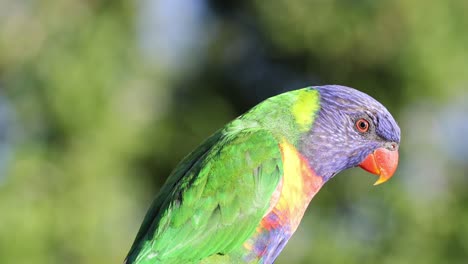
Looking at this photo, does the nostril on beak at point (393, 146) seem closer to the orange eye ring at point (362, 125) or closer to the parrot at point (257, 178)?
the parrot at point (257, 178)

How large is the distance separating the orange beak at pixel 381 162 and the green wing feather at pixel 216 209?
63cm

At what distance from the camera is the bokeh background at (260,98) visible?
7.36 meters

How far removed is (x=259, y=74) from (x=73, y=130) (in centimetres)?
256

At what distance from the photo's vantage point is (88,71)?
779 cm

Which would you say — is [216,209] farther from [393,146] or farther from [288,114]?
[393,146]

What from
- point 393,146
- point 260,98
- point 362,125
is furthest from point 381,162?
point 260,98

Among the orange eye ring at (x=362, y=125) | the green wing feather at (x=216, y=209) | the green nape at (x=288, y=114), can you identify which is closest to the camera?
the green wing feather at (x=216, y=209)

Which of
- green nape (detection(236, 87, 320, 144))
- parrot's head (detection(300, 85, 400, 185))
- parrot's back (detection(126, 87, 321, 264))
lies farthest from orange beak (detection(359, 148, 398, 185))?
parrot's back (detection(126, 87, 321, 264))

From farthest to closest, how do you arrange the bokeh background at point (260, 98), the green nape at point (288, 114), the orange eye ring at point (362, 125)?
the bokeh background at point (260, 98) < the orange eye ring at point (362, 125) < the green nape at point (288, 114)

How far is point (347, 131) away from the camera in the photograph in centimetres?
332

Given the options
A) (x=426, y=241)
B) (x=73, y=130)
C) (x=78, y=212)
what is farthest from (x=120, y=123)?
(x=426, y=241)

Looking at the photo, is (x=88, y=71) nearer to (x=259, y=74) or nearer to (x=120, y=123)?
(x=120, y=123)

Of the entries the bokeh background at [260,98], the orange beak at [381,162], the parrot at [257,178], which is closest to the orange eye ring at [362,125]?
the parrot at [257,178]

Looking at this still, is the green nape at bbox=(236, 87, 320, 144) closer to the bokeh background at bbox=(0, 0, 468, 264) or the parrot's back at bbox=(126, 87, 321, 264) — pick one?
the parrot's back at bbox=(126, 87, 321, 264)
